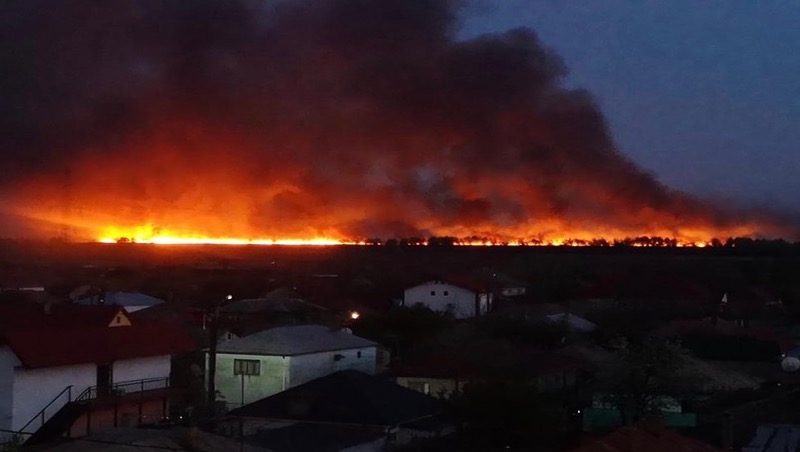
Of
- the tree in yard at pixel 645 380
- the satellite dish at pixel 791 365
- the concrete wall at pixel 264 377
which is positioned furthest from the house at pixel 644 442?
the satellite dish at pixel 791 365

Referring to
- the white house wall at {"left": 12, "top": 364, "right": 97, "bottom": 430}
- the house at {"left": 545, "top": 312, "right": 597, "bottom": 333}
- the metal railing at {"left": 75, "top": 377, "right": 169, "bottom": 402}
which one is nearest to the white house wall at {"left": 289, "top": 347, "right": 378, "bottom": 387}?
the metal railing at {"left": 75, "top": 377, "right": 169, "bottom": 402}

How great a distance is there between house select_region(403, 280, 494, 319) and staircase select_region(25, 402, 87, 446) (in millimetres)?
40030

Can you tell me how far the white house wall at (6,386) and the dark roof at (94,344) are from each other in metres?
0.33

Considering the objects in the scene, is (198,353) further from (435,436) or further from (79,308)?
(435,436)

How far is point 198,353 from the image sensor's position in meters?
38.7

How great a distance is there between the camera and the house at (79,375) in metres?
26.7

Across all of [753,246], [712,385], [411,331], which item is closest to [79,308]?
[411,331]

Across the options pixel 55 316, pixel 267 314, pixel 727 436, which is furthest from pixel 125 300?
pixel 727 436

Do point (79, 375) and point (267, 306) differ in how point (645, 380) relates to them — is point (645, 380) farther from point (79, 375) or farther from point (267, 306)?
point (267, 306)

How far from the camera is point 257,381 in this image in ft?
110

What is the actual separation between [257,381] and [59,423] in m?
7.89

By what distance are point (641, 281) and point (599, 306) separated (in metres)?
15.9

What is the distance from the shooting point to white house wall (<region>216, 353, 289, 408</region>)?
3312cm

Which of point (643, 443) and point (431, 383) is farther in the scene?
point (431, 383)
